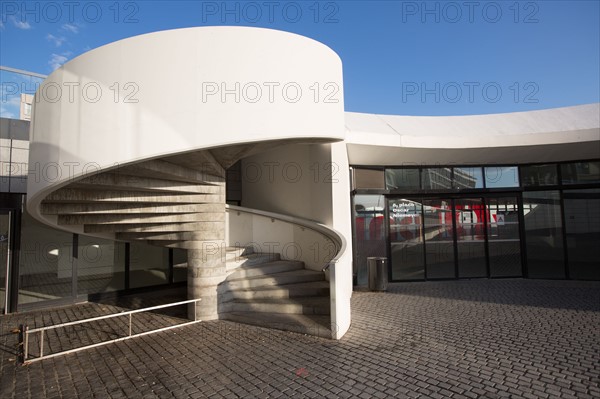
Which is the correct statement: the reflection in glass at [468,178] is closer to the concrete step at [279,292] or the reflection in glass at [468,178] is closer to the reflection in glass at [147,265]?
the concrete step at [279,292]

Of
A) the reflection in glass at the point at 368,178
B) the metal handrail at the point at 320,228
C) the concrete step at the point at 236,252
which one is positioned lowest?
the concrete step at the point at 236,252

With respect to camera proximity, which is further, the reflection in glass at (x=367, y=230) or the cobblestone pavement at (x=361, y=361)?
the reflection in glass at (x=367, y=230)

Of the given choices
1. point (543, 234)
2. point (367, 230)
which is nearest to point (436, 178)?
point (367, 230)

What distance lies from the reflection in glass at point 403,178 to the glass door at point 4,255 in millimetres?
9216

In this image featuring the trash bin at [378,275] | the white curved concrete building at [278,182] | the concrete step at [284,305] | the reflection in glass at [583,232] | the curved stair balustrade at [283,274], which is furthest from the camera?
the reflection in glass at [583,232]

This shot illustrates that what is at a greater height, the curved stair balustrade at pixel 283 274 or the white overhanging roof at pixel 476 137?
the white overhanging roof at pixel 476 137

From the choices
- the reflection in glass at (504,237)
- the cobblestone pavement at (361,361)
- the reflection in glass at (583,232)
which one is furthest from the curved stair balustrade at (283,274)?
the reflection in glass at (583,232)

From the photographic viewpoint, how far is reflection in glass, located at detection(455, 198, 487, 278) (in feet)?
33.5

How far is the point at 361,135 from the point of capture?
8.12m

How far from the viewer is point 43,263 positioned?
8281 millimetres

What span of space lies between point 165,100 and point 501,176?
9.48m

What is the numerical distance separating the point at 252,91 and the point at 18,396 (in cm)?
455

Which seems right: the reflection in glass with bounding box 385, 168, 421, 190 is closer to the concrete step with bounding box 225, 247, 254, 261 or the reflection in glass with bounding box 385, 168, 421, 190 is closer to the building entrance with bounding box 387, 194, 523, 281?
the building entrance with bounding box 387, 194, 523, 281

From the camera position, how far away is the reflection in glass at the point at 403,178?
1002 cm
